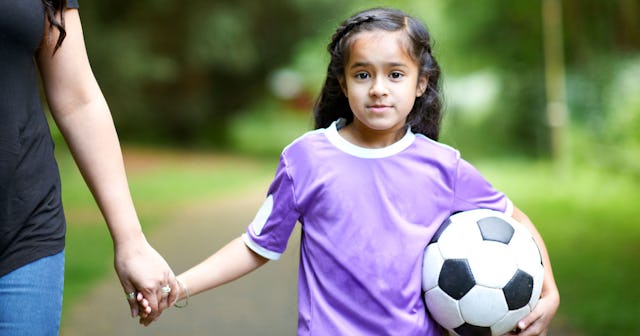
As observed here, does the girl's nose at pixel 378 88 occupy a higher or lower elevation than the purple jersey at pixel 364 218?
higher

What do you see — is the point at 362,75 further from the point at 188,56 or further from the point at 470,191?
the point at 188,56

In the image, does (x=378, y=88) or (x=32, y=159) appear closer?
(x=32, y=159)

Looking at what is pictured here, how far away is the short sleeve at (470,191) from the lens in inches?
113

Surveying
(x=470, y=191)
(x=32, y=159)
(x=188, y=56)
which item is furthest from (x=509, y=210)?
(x=188, y=56)

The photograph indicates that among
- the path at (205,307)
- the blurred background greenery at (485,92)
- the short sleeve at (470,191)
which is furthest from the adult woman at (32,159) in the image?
the blurred background greenery at (485,92)

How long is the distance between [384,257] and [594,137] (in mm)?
16109

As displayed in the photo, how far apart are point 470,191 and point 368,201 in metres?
0.36

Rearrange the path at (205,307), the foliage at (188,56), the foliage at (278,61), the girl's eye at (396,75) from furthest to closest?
the foliage at (188,56) < the foliage at (278,61) < the path at (205,307) < the girl's eye at (396,75)

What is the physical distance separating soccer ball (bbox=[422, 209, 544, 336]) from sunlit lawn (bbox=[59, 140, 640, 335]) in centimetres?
365

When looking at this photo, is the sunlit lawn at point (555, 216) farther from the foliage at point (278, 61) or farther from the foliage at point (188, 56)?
the foliage at point (188, 56)

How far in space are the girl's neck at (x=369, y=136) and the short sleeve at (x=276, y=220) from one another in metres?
0.23

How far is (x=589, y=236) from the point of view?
1039cm

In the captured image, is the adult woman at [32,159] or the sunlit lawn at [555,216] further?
the sunlit lawn at [555,216]

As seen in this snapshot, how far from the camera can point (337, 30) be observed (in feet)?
9.75
